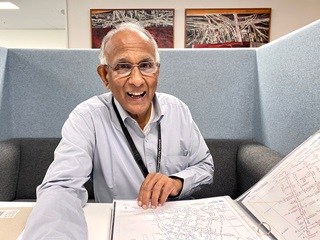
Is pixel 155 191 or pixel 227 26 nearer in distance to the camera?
pixel 155 191

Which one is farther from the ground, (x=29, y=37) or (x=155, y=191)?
(x=29, y=37)

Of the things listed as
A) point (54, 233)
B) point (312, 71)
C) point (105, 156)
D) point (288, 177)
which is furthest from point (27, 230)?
point (312, 71)

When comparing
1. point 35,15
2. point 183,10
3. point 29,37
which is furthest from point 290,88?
point 29,37

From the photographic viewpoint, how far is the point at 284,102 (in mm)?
1142

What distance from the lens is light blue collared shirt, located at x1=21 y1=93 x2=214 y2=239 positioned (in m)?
0.75

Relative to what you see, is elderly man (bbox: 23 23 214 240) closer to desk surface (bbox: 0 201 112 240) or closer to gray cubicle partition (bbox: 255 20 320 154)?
desk surface (bbox: 0 201 112 240)

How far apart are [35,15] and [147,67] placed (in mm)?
5981

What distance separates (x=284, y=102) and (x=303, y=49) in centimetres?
23

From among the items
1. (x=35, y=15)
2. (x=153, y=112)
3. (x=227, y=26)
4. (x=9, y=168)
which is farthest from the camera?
(x=35, y=15)

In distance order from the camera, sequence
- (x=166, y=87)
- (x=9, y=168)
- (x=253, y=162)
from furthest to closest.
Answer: (x=166, y=87)
(x=9, y=168)
(x=253, y=162)

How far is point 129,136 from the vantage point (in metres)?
0.93

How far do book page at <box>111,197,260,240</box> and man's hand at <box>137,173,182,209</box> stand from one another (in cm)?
2

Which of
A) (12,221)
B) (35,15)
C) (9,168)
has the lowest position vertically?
(9,168)

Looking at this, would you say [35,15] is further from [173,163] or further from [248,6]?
[173,163]
